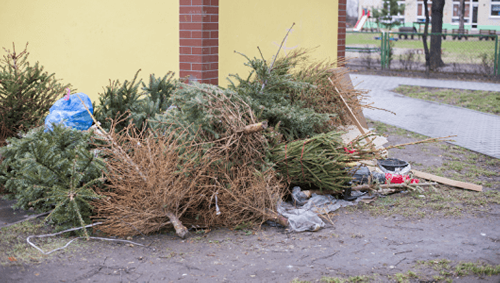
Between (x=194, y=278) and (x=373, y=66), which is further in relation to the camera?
→ (x=373, y=66)

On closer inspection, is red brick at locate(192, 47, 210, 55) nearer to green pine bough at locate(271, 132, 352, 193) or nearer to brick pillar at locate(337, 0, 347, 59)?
green pine bough at locate(271, 132, 352, 193)

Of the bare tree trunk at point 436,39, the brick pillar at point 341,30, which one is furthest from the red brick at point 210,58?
the bare tree trunk at point 436,39

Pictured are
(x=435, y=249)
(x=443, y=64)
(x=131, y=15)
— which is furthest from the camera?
(x=443, y=64)

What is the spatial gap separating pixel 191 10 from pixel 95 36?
1974 millimetres

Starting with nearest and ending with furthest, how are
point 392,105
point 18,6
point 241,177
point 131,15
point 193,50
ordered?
point 241,177
point 193,50
point 131,15
point 18,6
point 392,105

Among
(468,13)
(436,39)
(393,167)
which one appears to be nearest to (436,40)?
(436,39)

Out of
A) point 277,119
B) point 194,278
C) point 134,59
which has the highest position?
point 134,59

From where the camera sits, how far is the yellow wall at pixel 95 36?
685 cm

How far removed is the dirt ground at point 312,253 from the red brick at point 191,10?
3071 mm

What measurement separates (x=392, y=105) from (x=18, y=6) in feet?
29.3

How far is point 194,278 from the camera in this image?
12.5ft

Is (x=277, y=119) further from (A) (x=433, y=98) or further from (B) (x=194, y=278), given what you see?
(A) (x=433, y=98)

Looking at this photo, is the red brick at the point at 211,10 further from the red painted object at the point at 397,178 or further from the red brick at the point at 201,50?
the red painted object at the point at 397,178

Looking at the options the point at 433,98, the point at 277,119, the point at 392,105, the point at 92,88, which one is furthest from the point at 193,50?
the point at 433,98
